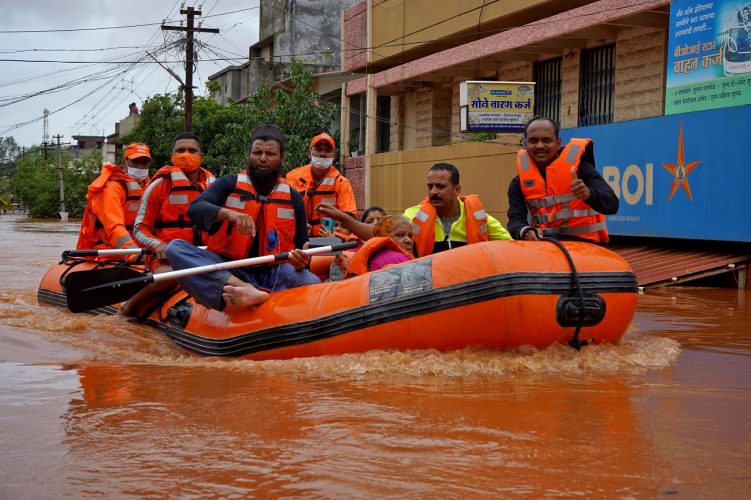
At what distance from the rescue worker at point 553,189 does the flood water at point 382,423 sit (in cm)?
92

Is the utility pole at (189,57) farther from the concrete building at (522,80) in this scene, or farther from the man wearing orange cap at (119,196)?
the man wearing orange cap at (119,196)

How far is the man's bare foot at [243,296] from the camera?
21.1 feet

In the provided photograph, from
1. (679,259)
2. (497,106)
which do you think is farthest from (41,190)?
(679,259)

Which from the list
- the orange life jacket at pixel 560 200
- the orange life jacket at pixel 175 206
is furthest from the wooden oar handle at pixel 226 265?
the orange life jacket at pixel 560 200

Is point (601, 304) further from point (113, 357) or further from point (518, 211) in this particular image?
point (113, 357)

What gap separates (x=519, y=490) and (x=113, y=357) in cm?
405

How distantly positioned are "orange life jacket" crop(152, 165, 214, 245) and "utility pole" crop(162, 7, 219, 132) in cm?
2130

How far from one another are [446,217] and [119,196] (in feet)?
11.6

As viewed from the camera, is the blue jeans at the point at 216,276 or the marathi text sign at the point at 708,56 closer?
the blue jeans at the point at 216,276

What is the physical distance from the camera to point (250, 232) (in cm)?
637

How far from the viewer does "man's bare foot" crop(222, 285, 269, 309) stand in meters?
6.42

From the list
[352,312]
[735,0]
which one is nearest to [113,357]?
[352,312]

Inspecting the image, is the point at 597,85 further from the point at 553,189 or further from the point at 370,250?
the point at 370,250

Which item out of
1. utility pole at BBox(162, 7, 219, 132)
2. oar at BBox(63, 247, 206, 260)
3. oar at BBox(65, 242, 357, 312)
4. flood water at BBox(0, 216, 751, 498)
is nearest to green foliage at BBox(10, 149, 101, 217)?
utility pole at BBox(162, 7, 219, 132)
